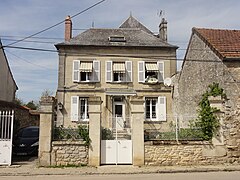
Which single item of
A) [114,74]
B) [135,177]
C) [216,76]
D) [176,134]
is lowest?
[135,177]

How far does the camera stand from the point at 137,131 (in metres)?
11.6

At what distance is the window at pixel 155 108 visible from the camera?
71.2 feet

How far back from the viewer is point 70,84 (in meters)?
21.8

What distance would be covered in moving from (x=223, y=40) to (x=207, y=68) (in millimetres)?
1836

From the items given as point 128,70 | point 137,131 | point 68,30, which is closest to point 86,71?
point 128,70

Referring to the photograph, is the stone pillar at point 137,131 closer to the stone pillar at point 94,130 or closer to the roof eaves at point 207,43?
the stone pillar at point 94,130

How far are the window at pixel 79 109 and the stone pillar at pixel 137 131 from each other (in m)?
9.85

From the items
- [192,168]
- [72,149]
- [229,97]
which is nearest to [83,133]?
[72,149]

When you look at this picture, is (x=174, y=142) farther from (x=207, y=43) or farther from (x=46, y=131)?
(x=207, y=43)

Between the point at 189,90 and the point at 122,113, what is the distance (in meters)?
6.28

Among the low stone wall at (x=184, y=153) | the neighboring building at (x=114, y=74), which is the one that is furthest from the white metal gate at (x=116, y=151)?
the neighboring building at (x=114, y=74)

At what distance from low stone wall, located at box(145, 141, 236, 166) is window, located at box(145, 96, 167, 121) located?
958cm

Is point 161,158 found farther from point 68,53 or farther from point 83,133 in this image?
point 68,53

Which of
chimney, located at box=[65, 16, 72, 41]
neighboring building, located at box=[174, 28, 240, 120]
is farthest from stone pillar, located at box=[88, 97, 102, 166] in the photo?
chimney, located at box=[65, 16, 72, 41]
